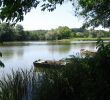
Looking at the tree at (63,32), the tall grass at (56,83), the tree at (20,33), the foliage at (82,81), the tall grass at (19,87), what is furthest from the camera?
the tree at (63,32)

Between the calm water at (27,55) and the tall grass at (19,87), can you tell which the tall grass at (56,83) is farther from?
the calm water at (27,55)

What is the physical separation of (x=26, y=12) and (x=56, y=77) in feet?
6.56

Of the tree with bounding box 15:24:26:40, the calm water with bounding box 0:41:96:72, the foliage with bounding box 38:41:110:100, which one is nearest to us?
the foliage with bounding box 38:41:110:100

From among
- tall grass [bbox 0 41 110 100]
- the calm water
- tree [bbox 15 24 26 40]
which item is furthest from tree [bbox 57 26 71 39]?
tall grass [bbox 0 41 110 100]

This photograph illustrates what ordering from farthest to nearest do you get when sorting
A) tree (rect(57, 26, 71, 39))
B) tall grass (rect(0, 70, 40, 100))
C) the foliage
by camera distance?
tree (rect(57, 26, 71, 39)) → tall grass (rect(0, 70, 40, 100)) → the foliage

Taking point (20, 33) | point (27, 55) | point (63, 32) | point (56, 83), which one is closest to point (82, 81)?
point (56, 83)

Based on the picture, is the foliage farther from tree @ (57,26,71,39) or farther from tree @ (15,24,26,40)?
tree @ (57,26,71,39)

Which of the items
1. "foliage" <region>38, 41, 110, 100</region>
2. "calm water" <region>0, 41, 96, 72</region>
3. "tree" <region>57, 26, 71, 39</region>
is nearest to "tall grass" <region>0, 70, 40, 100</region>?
"foliage" <region>38, 41, 110, 100</region>

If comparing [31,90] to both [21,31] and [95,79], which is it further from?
[21,31]

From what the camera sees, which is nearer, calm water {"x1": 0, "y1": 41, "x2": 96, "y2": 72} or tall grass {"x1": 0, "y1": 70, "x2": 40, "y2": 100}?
tall grass {"x1": 0, "y1": 70, "x2": 40, "y2": 100}

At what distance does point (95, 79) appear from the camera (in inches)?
177

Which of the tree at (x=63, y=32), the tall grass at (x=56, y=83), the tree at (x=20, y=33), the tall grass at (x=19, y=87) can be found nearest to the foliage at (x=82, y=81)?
the tall grass at (x=56, y=83)

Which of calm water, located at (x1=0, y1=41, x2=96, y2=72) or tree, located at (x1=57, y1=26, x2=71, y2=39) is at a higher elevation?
tree, located at (x1=57, y1=26, x2=71, y2=39)

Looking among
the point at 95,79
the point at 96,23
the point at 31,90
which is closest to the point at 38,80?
the point at 31,90
